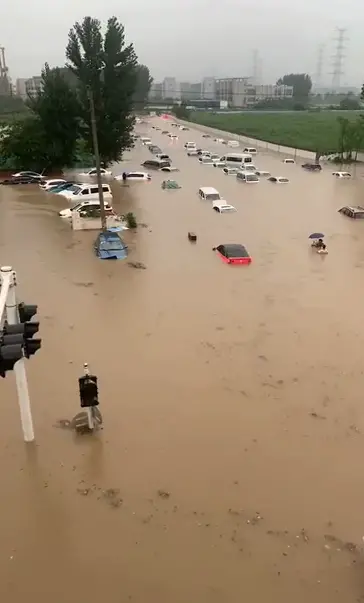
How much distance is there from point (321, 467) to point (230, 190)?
29834 mm

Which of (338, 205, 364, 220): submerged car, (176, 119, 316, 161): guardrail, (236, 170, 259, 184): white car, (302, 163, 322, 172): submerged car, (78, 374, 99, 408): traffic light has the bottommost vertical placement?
(176, 119, 316, 161): guardrail

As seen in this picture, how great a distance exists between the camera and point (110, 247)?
21219 mm

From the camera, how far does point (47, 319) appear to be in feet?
49.3

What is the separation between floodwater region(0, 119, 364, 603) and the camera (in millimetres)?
7176

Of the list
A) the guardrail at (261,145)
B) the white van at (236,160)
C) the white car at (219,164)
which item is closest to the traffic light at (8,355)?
the white car at (219,164)

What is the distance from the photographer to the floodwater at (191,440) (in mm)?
7176

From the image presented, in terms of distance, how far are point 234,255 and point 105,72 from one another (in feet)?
86.2

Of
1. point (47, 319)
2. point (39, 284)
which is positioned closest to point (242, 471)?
point (47, 319)

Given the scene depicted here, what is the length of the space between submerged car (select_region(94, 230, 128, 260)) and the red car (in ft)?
12.4

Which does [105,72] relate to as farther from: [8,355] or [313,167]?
[8,355]

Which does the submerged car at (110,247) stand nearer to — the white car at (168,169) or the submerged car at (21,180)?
the submerged car at (21,180)

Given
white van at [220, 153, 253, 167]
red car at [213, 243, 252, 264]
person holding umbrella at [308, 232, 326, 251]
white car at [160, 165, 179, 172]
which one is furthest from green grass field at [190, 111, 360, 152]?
red car at [213, 243, 252, 264]

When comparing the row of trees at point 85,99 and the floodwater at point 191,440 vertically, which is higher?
the row of trees at point 85,99

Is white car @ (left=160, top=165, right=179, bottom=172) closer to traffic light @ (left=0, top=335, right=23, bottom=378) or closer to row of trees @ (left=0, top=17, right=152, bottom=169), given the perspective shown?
row of trees @ (left=0, top=17, right=152, bottom=169)
